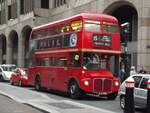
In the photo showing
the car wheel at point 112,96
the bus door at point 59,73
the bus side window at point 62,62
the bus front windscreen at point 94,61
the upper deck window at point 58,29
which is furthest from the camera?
the bus door at point 59,73

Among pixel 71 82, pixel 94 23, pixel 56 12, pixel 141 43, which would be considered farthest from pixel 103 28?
pixel 56 12

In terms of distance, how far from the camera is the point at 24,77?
2791 centimetres

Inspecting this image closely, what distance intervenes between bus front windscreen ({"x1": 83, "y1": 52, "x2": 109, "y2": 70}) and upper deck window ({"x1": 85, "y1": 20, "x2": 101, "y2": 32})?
1.21 metres

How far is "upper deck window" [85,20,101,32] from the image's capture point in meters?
17.7

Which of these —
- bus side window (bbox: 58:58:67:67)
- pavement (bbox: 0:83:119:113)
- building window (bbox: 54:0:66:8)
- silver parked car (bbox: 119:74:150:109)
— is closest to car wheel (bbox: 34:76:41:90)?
bus side window (bbox: 58:58:67:67)

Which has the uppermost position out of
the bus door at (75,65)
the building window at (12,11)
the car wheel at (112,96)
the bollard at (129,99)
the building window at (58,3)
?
the building window at (12,11)

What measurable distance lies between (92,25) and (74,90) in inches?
134

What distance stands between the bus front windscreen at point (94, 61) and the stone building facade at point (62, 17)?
975 cm

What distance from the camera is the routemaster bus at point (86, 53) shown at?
17562 millimetres

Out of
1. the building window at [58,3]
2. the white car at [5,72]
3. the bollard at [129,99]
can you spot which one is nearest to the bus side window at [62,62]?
the bollard at [129,99]

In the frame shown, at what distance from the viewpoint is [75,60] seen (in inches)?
714

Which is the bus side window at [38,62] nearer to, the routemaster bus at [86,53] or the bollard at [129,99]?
the routemaster bus at [86,53]

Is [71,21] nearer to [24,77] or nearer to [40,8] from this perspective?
[24,77]

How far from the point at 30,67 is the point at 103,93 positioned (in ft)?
27.8
